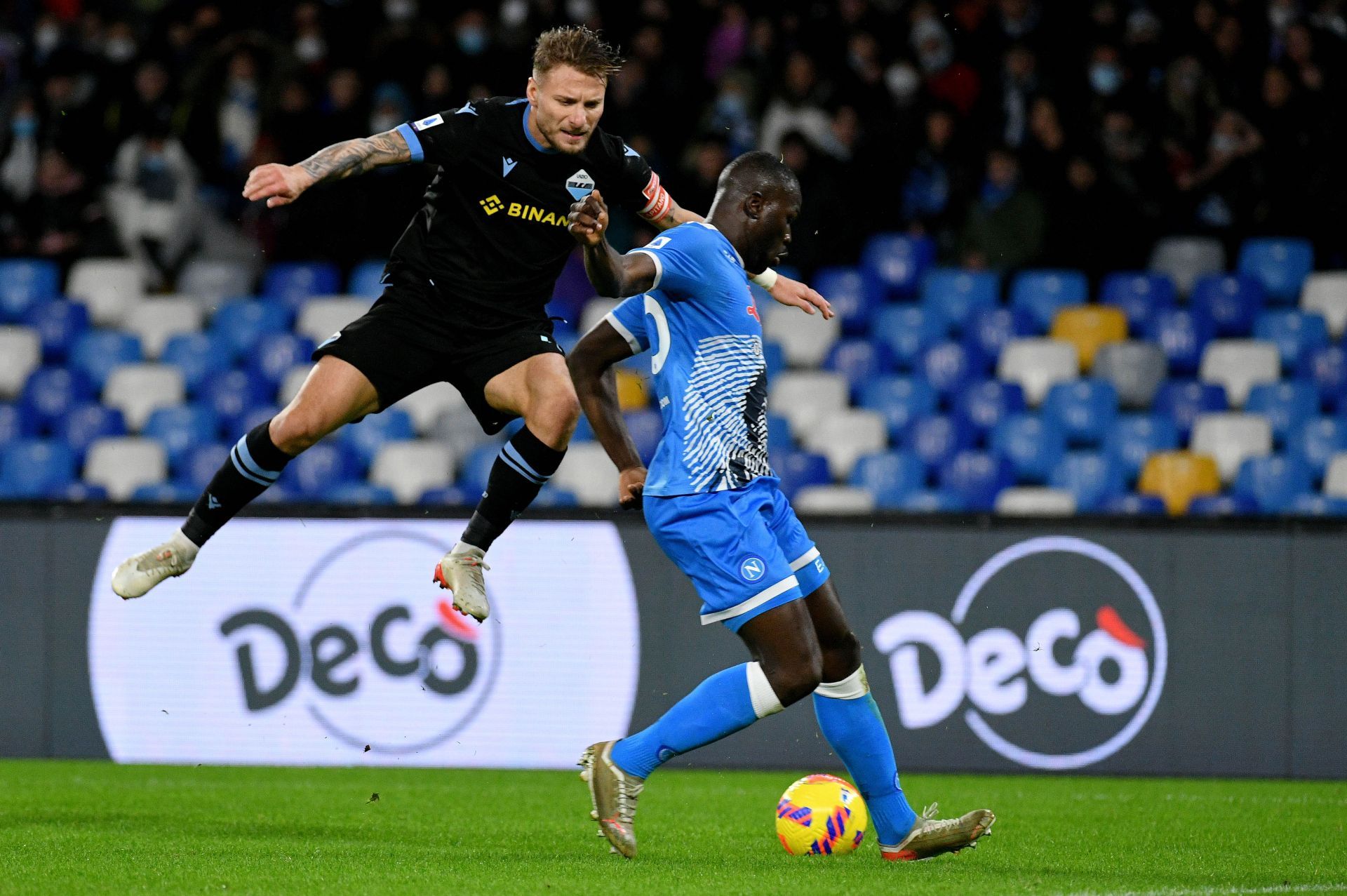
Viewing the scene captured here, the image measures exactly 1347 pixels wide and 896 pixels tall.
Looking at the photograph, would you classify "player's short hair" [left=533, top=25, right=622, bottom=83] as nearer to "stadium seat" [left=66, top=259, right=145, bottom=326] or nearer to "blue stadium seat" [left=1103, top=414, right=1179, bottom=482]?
"blue stadium seat" [left=1103, top=414, right=1179, bottom=482]

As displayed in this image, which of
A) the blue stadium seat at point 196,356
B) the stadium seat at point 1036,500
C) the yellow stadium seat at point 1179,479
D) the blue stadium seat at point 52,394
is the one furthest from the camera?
the blue stadium seat at point 196,356

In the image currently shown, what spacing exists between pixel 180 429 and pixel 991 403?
5.17 metres

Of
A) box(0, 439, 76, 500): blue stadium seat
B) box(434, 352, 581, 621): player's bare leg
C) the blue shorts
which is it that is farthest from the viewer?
box(0, 439, 76, 500): blue stadium seat

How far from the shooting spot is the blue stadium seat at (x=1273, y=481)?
10.1 meters

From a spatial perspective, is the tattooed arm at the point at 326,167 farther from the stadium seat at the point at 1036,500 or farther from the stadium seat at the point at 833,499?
the stadium seat at the point at 1036,500

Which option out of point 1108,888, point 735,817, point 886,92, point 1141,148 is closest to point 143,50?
point 886,92

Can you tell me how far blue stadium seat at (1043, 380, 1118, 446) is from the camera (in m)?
10.7

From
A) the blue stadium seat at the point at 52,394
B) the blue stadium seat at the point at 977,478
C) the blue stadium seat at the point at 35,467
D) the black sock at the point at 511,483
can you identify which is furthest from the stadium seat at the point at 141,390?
the black sock at the point at 511,483

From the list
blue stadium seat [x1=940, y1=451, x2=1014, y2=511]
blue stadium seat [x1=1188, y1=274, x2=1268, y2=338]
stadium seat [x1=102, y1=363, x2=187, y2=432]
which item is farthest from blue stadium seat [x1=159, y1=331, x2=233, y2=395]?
blue stadium seat [x1=1188, y1=274, x2=1268, y2=338]

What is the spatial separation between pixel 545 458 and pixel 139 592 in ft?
5.16

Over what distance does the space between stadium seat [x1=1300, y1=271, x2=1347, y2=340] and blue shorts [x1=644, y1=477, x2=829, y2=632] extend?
Result: 7.08 m

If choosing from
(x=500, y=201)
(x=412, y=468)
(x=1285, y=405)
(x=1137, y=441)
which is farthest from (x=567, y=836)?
(x=1285, y=405)

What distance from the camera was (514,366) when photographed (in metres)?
6.23

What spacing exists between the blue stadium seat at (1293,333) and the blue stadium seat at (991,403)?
173 centimetres
